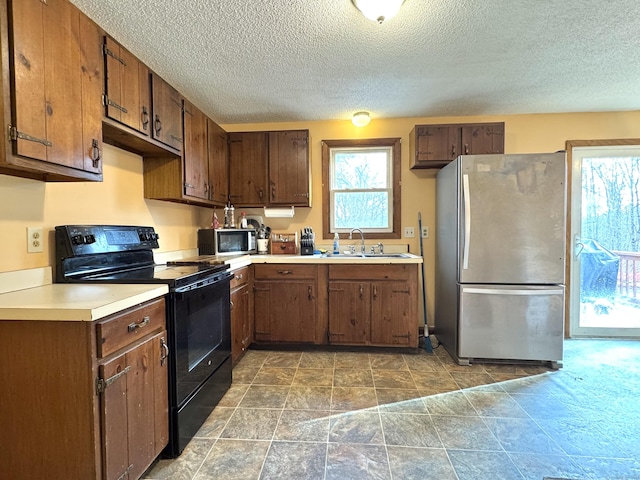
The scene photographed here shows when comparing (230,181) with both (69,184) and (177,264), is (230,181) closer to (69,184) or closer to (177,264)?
(177,264)

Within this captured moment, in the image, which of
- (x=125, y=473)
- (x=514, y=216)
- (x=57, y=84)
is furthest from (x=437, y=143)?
(x=125, y=473)

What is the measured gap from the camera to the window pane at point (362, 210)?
3.40 m

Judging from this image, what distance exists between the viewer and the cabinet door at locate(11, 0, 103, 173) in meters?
1.21

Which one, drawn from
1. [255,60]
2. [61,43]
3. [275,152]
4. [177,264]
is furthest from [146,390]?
[275,152]

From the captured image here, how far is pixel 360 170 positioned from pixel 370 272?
1.22 meters

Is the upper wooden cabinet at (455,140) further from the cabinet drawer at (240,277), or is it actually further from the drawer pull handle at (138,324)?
the drawer pull handle at (138,324)

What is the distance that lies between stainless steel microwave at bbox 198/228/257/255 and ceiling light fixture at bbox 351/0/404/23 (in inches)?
82.1

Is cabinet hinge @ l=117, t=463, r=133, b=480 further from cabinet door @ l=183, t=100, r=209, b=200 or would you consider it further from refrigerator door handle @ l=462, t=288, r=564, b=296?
refrigerator door handle @ l=462, t=288, r=564, b=296

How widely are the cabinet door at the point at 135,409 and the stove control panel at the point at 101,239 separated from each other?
29.1 inches

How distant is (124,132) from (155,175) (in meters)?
0.63

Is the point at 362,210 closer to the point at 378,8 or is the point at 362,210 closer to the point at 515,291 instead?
the point at 515,291

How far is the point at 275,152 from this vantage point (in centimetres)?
317

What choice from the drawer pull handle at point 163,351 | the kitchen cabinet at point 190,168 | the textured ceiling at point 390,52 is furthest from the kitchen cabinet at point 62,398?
the textured ceiling at point 390,52

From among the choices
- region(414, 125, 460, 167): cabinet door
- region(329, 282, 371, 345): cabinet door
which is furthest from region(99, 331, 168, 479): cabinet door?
region(414, 125, 460, 167): cabinet door
